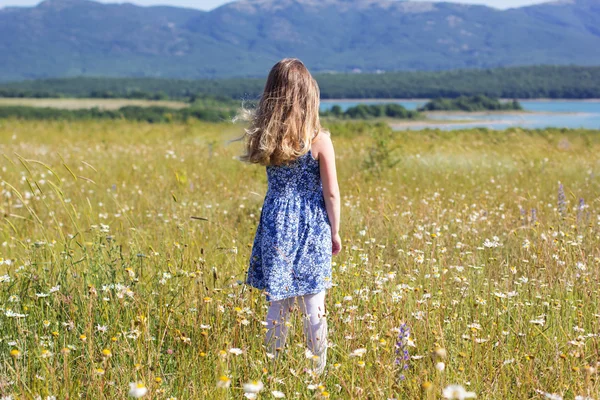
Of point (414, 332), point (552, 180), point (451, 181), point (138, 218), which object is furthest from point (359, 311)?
point (552, 180)

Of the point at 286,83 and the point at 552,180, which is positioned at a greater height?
the point at 286,83

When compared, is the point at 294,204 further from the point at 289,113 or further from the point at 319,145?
the point at 289,113

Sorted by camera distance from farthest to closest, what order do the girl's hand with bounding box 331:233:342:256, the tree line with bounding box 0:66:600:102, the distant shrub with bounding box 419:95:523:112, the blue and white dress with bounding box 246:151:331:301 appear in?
the tree line with bounding box 0:66:600:102
the distant shrub with bounding box 419:95:523:112
the girl's hand with bounding box 331:233:342:256
the blue and white dress with bounding box 246:151:331:301

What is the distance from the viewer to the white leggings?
3.37 meters

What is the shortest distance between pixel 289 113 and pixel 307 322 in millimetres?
1164

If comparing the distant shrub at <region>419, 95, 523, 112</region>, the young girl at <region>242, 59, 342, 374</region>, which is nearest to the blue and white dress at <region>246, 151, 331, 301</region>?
the young girl at <region>242, 59, 342, 374</region>

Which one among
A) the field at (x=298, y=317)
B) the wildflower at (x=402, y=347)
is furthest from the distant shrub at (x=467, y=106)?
the wildflower at (x=402, y=347)

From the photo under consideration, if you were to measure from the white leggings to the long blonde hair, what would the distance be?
0.81m

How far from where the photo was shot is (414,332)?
11.5 ft

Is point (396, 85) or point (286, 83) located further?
point (396, 85)

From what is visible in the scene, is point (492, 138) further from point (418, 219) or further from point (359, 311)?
point (359, 311)

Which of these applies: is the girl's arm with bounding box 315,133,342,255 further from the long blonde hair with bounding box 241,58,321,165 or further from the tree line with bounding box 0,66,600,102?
the tree line with bounding box 0,66,600,102

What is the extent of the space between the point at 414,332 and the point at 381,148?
7.26m

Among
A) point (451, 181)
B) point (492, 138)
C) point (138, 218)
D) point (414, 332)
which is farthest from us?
point (492, 138)
